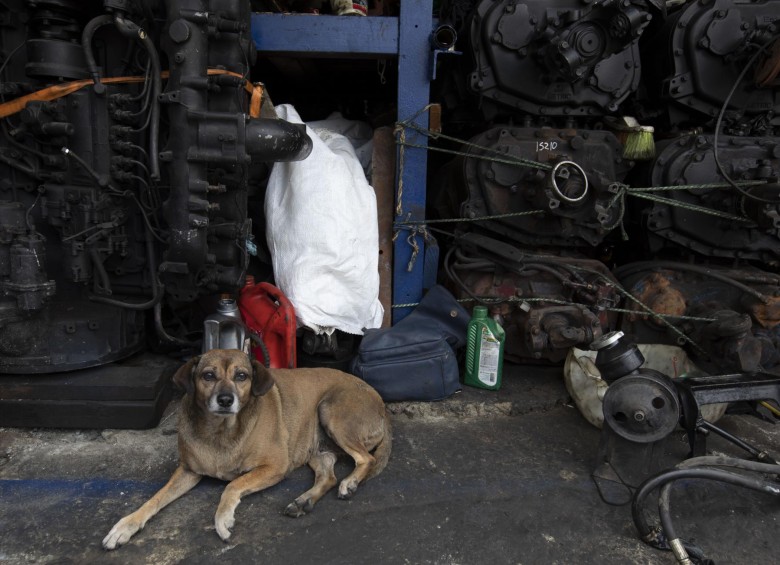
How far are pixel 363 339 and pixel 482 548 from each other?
4.44 ft

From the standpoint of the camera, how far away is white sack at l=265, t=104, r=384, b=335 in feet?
9.77

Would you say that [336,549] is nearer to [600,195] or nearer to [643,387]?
[643,387]

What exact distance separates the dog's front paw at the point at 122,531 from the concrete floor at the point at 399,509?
0.09 ft

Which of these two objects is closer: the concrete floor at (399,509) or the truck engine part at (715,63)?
the concrete floor at (399,509)

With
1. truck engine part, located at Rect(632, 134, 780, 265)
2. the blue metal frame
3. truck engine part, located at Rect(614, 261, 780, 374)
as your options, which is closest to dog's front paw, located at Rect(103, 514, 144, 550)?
the blue metal frame

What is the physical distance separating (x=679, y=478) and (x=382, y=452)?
3.92 feet

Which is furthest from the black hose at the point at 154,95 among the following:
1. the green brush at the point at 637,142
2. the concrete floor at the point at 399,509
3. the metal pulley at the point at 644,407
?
the green brush at the point at 637,142

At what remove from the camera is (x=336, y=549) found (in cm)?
196

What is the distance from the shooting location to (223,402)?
2.06 meters

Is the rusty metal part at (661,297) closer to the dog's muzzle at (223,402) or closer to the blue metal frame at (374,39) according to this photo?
the blue metal frame at (374,39)

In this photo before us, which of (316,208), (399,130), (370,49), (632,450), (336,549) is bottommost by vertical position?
(336,549)

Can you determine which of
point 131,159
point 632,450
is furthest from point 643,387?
point 131,159

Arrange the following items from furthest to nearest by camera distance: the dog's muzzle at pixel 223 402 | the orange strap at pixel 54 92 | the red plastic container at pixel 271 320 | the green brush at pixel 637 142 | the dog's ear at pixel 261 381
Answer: the green brush at pixel 637 142 → the red plastic container at pixel 271 320 → the orange strap at pixel 54 92 → the dog's ear at pixel 261 381 → the dog's muzzle at pixel 223 402

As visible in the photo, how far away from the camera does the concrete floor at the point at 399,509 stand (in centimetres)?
195
